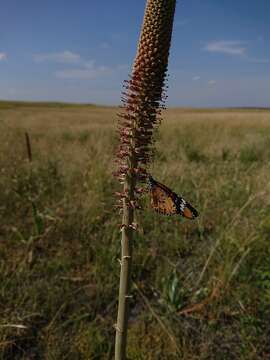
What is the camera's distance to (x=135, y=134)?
1426 millimetres

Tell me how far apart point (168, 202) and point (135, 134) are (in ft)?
0.86

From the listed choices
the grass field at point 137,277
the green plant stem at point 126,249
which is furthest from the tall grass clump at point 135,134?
the grass field at point 137,277

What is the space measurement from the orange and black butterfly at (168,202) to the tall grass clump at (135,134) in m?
0.07

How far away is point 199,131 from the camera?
21.4 metres

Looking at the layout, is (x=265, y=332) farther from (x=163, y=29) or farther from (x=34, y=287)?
(x=163, y=29)

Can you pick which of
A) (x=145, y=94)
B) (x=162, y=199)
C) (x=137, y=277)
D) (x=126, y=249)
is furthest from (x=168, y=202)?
(x=137, y=277)

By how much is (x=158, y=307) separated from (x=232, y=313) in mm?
772

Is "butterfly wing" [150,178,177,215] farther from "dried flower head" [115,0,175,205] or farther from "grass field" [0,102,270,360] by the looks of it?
"grass field" [0,102,270,360]

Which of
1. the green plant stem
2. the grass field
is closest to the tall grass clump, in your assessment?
the green plant stem

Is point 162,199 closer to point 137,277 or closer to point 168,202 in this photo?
point 168,202

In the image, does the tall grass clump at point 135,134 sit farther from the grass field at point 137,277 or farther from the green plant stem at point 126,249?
the grass field at point 137,277

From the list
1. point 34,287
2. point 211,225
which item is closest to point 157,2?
point 34,287

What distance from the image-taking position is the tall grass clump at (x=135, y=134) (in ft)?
4.36

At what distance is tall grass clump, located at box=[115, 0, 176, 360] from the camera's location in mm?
1330
